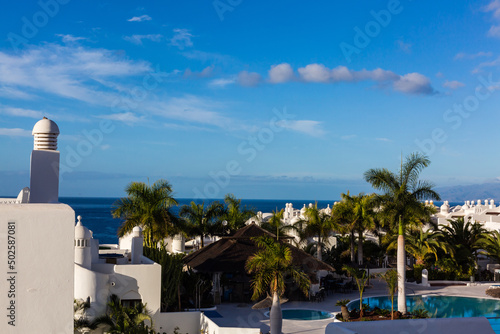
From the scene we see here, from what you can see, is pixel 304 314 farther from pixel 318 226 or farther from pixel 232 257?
pixel 318 226

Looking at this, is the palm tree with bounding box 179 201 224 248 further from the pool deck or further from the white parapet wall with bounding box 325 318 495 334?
the white parapet wall with bounding box 325 318 495 334

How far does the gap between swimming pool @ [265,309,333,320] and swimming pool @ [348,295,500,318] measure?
2030mm

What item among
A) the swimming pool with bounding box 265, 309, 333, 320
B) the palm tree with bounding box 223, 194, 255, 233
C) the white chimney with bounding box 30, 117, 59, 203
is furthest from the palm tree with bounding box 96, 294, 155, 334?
the palm tree with bounding box 223, 194, 255, 233

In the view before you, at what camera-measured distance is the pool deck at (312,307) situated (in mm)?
19562

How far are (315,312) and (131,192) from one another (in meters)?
10.4

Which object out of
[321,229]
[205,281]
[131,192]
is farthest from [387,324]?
[321,229]

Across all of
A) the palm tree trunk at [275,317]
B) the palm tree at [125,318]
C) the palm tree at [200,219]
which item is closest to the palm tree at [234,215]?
the palm tree at [200,219]

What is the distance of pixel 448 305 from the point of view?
81.0 feet

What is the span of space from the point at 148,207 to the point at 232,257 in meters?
4.89

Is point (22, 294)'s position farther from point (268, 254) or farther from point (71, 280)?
point (268, 254)

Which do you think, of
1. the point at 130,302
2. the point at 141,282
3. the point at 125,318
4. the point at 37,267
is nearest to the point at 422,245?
the point at 141,282

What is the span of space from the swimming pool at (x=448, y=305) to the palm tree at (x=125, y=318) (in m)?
9.57

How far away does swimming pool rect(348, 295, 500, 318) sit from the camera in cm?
2323

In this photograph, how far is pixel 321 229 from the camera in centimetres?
3045
